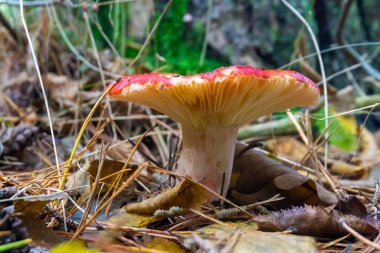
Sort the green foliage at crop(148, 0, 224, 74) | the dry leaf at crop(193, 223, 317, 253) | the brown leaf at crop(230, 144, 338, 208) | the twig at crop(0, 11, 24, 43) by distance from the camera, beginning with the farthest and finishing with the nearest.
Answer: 1. the green foliage at crop(148, 0, 224, 74)
2. the twig at crop(0, 11, 24, 43)
3. the brown leaf at crop(230, 144, 338, 208)
4. the dry leaf at crop(193, 223, 317, 253)

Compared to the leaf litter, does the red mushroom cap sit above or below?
above

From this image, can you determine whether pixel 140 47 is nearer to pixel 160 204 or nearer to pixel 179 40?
pixel 179 40

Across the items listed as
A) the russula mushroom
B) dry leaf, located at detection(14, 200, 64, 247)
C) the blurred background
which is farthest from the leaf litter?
the blurred background

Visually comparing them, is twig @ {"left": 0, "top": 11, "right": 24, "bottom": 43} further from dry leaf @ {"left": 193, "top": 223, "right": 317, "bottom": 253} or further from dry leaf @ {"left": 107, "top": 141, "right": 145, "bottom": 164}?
dry leaf @ {"left": 193, "top": 223, "right": 317, "bottom": 253}

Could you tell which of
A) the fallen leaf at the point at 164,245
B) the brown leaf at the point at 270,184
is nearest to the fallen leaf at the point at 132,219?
the fallen leaf at the point at 164,245

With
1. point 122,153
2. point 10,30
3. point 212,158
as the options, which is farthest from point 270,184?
point 10,30

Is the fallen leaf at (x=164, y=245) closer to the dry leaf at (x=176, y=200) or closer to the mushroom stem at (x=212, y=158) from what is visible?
the dry leaf at (x=176, y=200)
